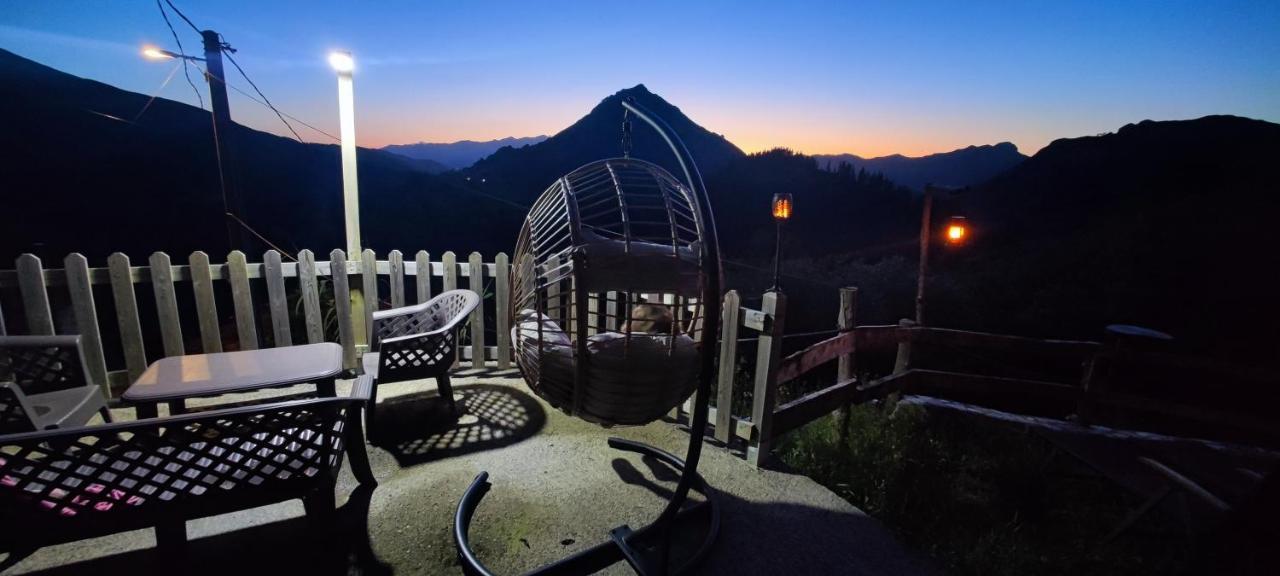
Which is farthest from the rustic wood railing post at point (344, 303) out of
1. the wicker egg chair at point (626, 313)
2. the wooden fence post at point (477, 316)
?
the wicker egg chair at point (626, 313)

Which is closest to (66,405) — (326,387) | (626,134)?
(326,387)

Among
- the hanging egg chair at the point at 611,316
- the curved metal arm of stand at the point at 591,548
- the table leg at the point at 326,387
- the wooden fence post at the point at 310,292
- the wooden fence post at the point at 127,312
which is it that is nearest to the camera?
the hanging egg chair at the point at 611,316

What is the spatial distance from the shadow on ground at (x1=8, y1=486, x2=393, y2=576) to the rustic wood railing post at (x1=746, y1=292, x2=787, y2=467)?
6.49 ft

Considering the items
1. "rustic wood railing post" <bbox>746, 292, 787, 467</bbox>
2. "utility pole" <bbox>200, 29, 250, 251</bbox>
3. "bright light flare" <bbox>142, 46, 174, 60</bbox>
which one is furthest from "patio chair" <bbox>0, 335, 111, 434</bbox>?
"bright light flare" <bbox>142, 46, 174, 60</bbox>

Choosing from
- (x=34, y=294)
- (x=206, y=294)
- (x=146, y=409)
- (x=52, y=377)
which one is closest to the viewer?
(x=146, y=409)

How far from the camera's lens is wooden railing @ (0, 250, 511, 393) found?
3191 millimetres

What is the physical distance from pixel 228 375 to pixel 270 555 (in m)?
1.04

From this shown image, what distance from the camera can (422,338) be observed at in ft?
9.64

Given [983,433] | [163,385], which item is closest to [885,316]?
[983,433]

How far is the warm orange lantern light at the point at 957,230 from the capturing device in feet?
22.2

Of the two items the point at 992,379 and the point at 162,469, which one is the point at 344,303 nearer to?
the point at 162,469

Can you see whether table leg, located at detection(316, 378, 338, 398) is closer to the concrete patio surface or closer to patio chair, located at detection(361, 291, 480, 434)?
patio chair, located at detection(361, 291, 480, 434)

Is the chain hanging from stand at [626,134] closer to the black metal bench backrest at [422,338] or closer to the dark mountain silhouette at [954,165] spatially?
the black metal bench backrest at [422,338]

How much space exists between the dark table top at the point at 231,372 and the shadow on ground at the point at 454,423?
2.09 ft
